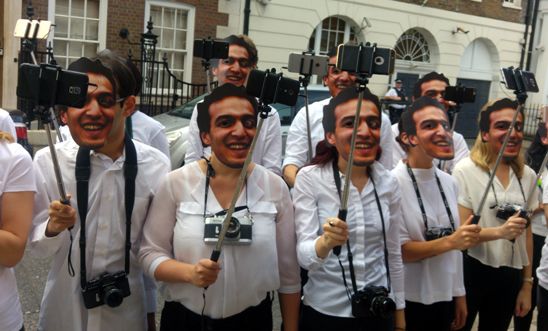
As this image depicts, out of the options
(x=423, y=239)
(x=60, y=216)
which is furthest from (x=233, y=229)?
(x=423, y=239)

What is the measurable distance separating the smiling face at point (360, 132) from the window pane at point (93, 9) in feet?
38.4

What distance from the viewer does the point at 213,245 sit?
95.5 inches

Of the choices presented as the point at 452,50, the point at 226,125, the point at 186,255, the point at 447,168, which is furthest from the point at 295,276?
the point at 452,50

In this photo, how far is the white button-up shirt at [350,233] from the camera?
2658 mm

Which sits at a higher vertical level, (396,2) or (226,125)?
(396,2)

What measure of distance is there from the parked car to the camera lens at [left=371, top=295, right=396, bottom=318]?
16.5 ft

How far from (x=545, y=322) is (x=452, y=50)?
17.8 m

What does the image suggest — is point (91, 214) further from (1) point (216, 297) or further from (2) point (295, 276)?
(2) point (295, 276)

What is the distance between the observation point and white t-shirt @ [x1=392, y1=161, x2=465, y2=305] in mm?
3084

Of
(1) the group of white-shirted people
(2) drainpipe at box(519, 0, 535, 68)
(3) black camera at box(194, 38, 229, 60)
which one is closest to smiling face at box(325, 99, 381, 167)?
(1) the group of white-shirted people

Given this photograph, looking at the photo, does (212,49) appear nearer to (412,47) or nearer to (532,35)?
(412,47)

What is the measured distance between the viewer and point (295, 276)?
270 cm

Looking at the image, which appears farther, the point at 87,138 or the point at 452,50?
the point at 452,50

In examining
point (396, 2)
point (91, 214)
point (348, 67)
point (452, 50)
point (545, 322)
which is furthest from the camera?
point (452, 50)
